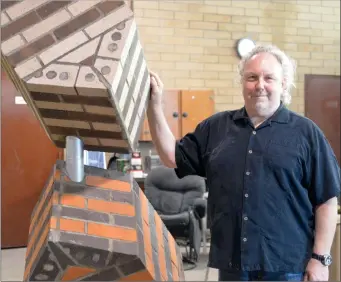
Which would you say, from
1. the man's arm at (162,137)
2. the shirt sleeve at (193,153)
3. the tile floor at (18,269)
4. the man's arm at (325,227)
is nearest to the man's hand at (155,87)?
the man's arm at (162,137)

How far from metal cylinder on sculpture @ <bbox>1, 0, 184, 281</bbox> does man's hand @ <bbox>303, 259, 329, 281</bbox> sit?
0.55 meters

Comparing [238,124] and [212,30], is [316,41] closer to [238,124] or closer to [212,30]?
[212,30]

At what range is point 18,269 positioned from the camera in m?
3.92

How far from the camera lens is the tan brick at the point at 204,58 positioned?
208 inches

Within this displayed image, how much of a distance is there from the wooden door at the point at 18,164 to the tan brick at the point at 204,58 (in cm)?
192

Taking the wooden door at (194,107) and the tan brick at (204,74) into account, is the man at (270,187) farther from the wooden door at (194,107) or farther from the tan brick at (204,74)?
the tan brick at (204,74)

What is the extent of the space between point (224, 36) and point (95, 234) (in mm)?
4654

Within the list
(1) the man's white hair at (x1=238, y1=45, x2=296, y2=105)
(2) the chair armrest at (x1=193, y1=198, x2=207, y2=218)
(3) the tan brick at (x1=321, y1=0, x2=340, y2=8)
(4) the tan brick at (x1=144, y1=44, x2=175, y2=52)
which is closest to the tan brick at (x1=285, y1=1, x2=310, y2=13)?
(3) the tan brick at (x1=321, y1=0, x2=340, y2=8)

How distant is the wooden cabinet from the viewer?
4891 millimetres

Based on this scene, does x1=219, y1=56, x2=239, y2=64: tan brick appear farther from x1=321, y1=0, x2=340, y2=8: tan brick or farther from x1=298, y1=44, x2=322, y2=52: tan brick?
x1=321, y1=0, x2=340, y2=8: tan brick

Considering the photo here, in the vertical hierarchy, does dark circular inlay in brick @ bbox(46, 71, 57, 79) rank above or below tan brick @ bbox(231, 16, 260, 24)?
below

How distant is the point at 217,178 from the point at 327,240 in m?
0.41

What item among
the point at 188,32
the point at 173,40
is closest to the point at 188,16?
the point at 188,32

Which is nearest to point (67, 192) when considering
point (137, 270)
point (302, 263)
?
point (137, 270)
